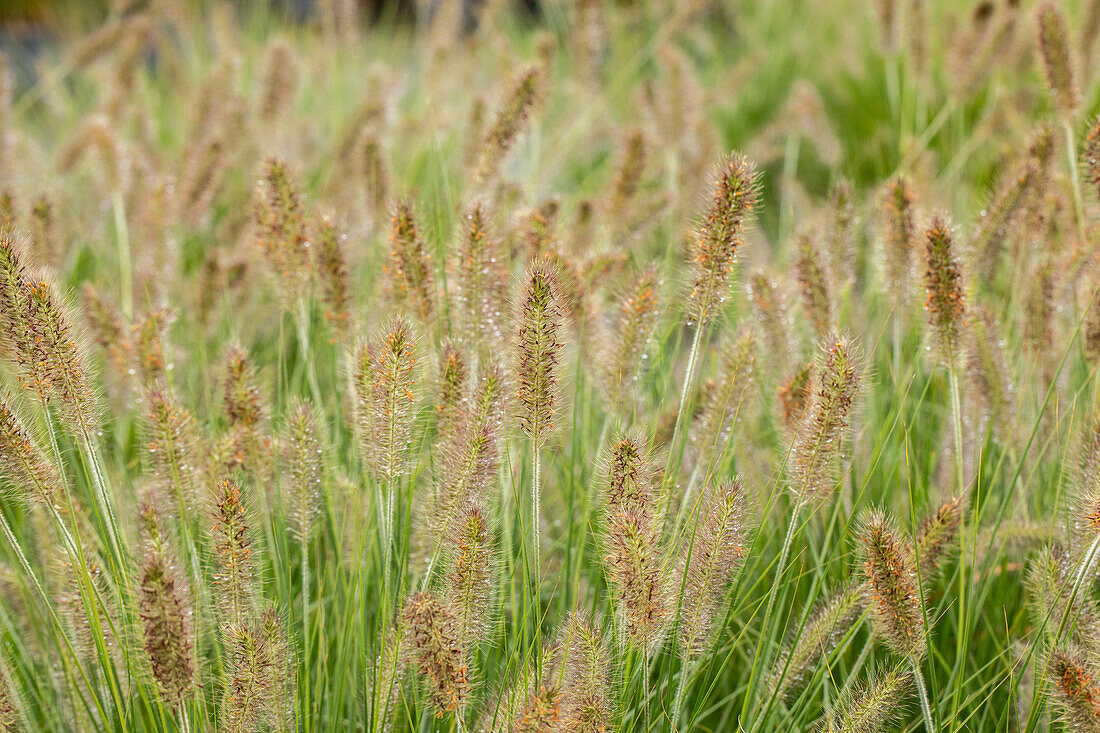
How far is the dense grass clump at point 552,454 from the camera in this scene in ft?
5.09

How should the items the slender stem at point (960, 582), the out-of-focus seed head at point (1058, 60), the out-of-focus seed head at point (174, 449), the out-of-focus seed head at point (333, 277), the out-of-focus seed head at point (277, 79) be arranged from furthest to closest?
the out-of-focus seed head at point (277, 79), the out-of-focus seed head at point (1058, 60), the out-of-focus seed head at point (333, 277), the out-of-focus seed head at point (174, 449), the slender stem at point (960, 582)

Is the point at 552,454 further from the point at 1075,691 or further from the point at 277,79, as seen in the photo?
the point at 277,79

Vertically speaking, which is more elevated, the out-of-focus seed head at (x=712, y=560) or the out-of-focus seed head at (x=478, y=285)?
the out-of-focus seed head at (x=478, y=285)

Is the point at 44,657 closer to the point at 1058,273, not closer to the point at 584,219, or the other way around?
the point at 584,219

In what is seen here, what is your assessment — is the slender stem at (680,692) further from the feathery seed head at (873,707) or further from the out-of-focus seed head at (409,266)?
the out-of-focus seed head at (409,266)

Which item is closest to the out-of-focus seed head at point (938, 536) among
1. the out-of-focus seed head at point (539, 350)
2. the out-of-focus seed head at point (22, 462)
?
the out-of-focus seed head at point (539, 350)

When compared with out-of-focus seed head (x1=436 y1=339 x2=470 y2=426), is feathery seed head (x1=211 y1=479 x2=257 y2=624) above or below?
below

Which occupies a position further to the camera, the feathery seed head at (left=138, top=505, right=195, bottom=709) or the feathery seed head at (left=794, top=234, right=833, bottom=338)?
the feathery seed head at (left=794, top=234, right=833, bottom=338)

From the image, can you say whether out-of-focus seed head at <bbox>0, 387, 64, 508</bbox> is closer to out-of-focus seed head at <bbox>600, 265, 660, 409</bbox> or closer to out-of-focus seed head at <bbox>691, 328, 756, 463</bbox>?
out-of-focus seed head at <bbox>600, 265, 660, 409</bbox>

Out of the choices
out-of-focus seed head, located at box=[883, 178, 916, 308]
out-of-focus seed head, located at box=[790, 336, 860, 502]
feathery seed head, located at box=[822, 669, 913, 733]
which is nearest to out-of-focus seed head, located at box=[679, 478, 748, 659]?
out-of-focus seed head, located at box=[790, 336, 860, 502]

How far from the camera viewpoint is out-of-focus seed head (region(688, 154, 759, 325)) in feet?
5.53

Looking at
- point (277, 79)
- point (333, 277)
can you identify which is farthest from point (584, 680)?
point (277, 79)

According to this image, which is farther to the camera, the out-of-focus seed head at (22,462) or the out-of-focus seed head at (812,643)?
the out-of-focus seed head at (812,643)

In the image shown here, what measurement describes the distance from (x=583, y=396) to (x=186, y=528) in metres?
1.03
